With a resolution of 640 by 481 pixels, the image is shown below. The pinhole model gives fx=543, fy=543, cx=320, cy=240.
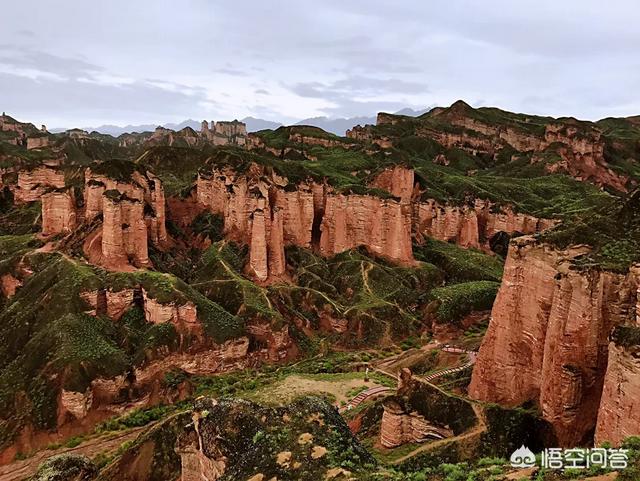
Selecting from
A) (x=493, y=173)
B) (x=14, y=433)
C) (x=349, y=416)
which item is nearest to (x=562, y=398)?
(x=349, y=416)

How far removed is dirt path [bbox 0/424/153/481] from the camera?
32.2m

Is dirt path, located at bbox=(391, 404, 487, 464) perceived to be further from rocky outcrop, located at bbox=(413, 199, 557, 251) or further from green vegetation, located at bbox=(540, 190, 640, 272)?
rocky outcrop, located at bbox=(413, 199, 557, 251)

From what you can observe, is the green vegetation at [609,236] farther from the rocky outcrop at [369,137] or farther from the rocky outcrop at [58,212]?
the rocky outcrop at [369,137]

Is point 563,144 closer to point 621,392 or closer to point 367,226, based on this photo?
point 367,226

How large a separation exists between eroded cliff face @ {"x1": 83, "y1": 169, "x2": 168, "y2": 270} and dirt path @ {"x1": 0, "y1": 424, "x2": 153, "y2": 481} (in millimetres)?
15779

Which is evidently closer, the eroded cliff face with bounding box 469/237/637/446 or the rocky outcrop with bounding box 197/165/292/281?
the eroded cliff face with bounding box 469/237/637/446

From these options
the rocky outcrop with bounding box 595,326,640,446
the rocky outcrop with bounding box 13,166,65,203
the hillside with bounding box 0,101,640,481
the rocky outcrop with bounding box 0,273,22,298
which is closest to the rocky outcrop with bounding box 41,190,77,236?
the hillside with bounding box 0,101,640,481

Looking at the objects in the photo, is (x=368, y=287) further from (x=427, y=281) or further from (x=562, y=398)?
(x=562, y=398)

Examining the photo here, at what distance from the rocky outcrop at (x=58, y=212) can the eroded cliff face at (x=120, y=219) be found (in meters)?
1.48

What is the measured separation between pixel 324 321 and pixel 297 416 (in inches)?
1368

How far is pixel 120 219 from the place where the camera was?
47344 mm

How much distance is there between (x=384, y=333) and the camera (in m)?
50.7

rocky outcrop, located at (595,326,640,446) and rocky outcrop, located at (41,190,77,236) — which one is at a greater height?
rocky outcrop, located at (41,190,77,236)

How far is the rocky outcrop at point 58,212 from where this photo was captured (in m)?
52.2
